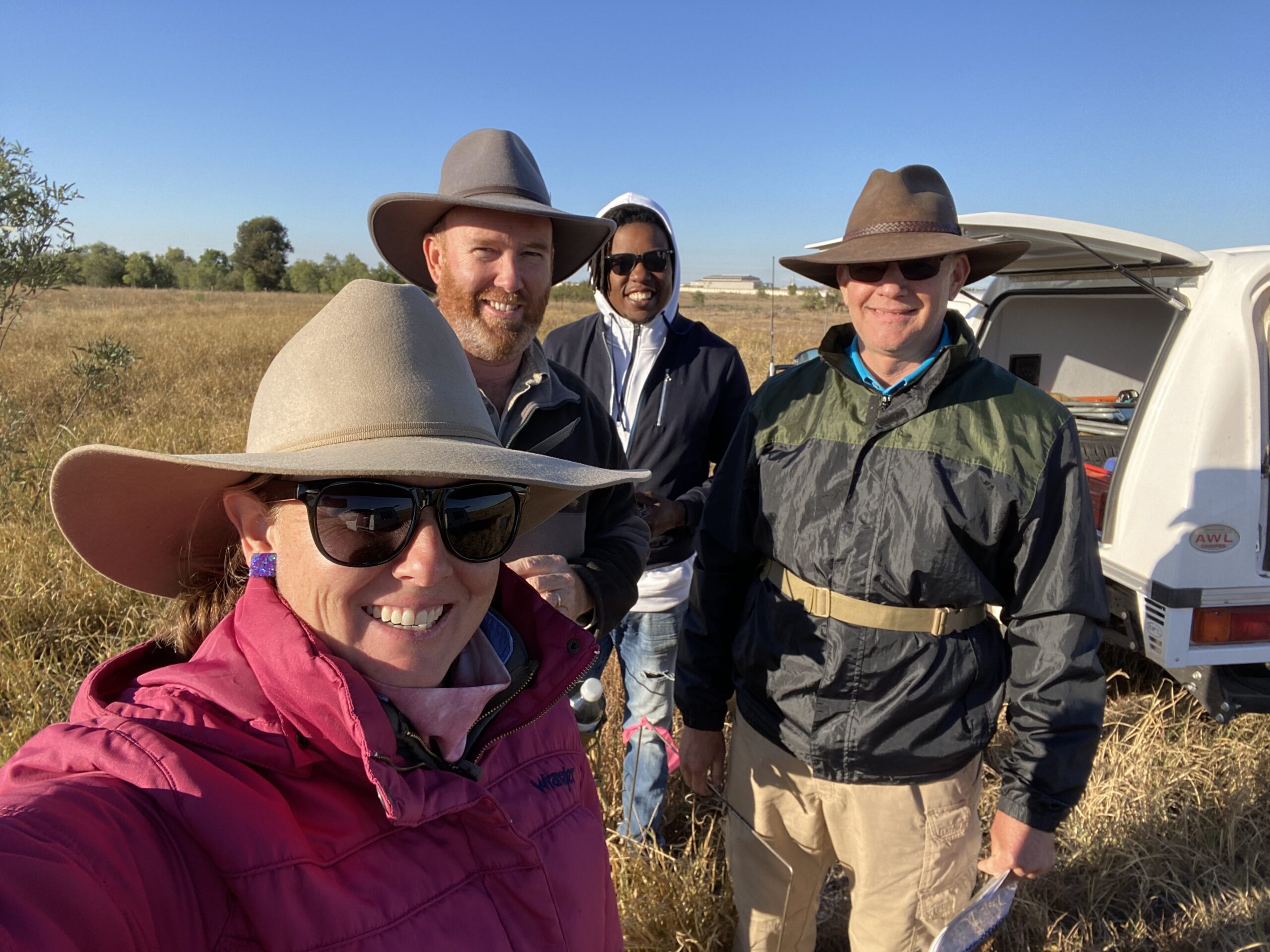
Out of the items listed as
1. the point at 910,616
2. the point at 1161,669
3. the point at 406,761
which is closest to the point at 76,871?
the point at 406,761

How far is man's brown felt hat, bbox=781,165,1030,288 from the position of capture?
1.87 m

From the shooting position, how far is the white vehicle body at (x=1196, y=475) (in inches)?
110

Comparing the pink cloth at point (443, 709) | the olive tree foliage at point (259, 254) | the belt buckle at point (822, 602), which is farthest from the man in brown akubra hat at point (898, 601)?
the olive tree foliage at point (259, 254)

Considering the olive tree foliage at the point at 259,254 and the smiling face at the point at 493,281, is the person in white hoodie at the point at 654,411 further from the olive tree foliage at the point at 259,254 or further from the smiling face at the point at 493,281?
the olive tree foliage at the point at 259,254

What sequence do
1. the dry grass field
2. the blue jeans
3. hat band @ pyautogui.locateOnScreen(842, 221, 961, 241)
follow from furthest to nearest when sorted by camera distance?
1. the blue jeans
2. the dry grass field
3. hat band @ pyautogui.locateOnScreen(842, 221, 961, 241)

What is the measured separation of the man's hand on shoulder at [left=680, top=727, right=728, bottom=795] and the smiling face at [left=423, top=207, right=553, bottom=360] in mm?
1206

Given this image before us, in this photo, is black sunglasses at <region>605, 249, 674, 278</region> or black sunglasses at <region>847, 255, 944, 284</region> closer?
black sunglasses at <region>847, 255, 944, 284</region>

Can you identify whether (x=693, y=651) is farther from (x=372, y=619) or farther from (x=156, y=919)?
(x=156, y=919)

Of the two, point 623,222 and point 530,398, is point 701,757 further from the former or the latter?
point 623,222

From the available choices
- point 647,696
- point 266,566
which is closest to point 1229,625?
point 647,696

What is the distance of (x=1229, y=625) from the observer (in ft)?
9.37

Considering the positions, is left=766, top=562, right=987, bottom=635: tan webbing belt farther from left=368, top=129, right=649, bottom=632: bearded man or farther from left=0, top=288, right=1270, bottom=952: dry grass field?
left=0, top=288, right=1270, bottom=952: dry grass field

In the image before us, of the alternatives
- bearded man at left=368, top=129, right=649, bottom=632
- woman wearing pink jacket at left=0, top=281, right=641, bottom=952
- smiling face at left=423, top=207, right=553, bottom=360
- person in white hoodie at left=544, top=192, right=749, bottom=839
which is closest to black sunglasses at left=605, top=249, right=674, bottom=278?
person in white hoodie at left=544, top=192, right=749, bottom=839

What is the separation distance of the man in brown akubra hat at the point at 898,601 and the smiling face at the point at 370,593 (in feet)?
3.57
